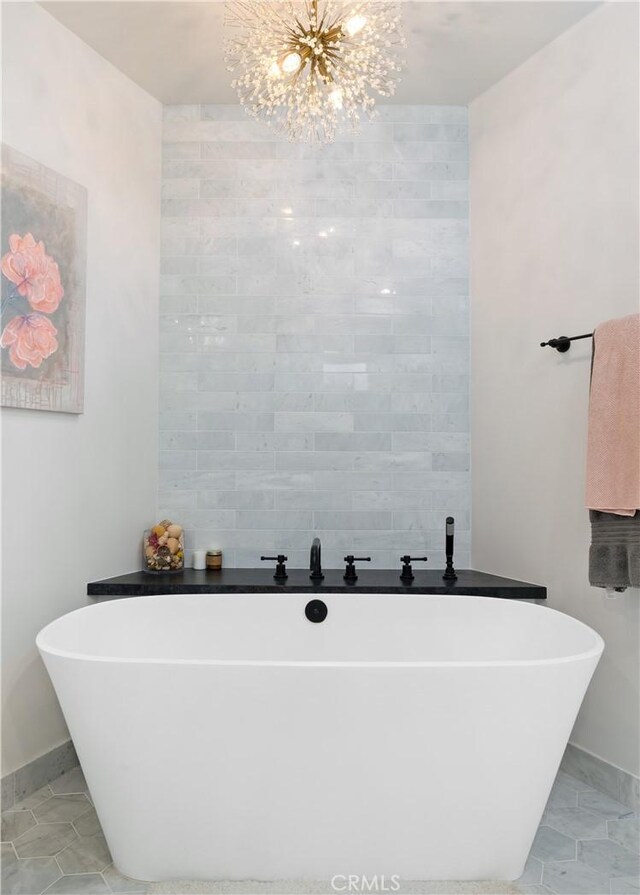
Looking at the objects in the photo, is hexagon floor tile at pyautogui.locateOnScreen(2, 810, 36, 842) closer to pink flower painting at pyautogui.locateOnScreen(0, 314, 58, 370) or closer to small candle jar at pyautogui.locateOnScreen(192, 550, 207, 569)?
small candle jar at pyautogui.locateOnScreen(192, 550, 207, 569)

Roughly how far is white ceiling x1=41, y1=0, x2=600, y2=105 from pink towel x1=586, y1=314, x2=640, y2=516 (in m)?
1.34

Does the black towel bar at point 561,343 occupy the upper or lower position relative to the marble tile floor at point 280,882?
upper

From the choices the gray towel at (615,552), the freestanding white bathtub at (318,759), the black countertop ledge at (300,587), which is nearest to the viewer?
the freestanding white bathtub at (318,759)

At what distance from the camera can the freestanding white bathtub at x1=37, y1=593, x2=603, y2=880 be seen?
1.71 meters

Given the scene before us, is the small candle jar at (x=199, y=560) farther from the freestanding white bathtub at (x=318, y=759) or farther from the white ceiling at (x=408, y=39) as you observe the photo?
the white ceiling at (x=408, y=39)

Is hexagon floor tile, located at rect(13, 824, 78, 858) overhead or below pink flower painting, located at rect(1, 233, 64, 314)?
below

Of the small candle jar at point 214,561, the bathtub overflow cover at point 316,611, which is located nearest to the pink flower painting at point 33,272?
the small candle jar at point 214,561

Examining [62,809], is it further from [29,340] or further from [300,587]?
[29,340]

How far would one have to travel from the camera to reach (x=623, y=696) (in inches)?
92.7

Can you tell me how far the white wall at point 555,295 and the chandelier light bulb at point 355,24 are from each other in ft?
3.22

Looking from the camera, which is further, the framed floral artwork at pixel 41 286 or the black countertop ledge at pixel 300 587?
the black countertop ledge at pixel 300 587

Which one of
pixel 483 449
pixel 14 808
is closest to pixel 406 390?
pixel 483 449

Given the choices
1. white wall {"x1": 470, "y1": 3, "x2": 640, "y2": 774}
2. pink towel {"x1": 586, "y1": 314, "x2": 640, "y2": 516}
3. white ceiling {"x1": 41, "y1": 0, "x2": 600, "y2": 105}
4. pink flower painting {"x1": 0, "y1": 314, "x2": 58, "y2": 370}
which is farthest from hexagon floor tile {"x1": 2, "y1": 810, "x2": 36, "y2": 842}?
white ceiling {"x1": 41, "y1": 0, "x2": 600, "y2": 105}

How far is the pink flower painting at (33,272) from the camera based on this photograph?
2.32 metres
